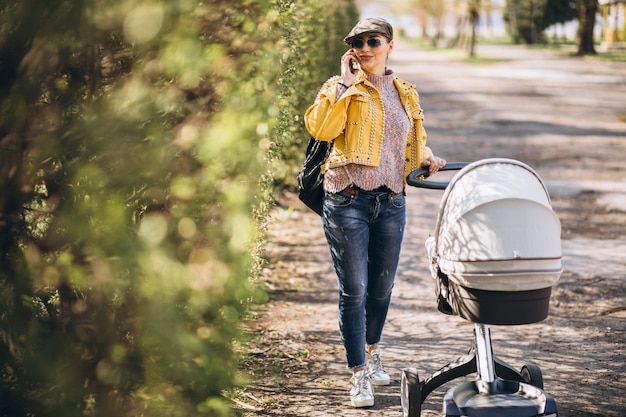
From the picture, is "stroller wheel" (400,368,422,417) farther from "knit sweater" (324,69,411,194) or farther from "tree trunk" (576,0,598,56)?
"tree trunk" (576,0,598,56)

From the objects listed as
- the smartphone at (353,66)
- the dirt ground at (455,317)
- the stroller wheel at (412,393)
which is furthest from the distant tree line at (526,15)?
the stroller wheel at (412,393)

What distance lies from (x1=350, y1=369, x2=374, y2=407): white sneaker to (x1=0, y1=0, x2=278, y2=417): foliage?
1832mm

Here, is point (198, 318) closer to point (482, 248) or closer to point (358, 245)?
point (482, 248)

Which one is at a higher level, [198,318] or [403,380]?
[198,318]

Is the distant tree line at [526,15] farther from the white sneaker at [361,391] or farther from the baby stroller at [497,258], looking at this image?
the baby stroller at [497,258]

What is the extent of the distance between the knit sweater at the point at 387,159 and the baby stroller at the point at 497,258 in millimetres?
650

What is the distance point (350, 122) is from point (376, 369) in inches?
59.4

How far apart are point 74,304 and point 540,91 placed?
2227 cm

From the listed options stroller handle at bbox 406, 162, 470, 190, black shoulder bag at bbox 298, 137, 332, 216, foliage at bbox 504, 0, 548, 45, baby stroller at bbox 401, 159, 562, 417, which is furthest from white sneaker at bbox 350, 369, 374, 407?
foliage at bbox 504, 0, 548, 45

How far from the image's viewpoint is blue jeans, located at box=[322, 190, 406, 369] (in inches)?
171

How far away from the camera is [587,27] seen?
39625mm

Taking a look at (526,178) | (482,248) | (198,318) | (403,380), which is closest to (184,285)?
(198,318)

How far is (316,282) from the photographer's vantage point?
24.1 feet

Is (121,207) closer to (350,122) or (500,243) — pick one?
(500,243)
